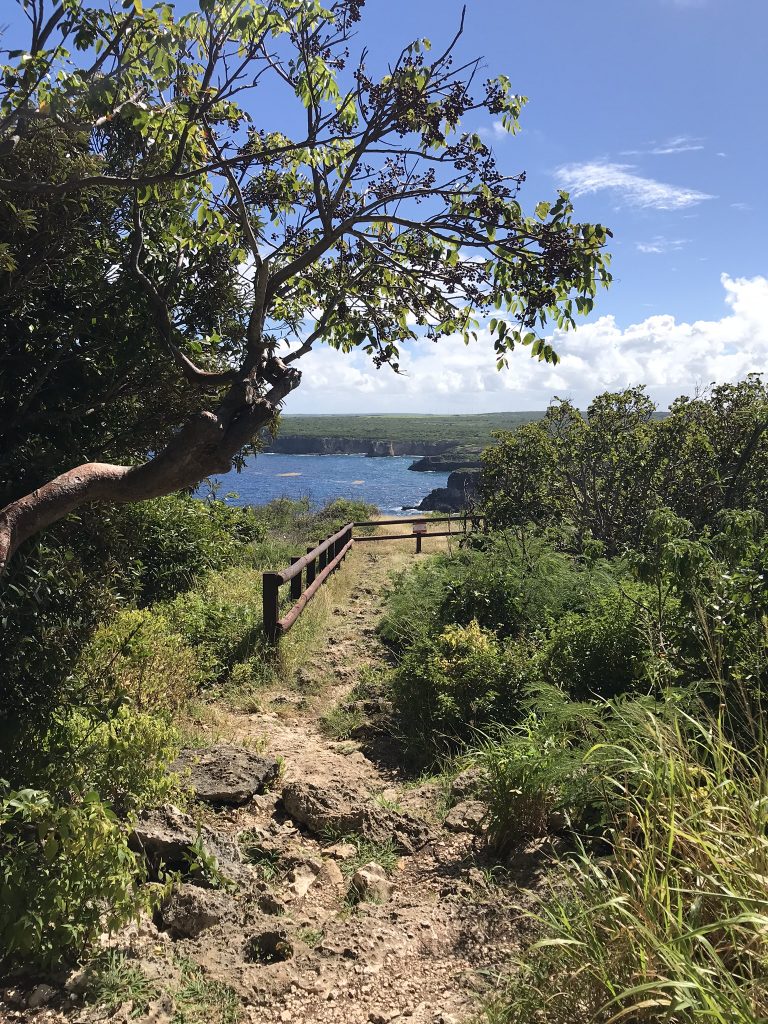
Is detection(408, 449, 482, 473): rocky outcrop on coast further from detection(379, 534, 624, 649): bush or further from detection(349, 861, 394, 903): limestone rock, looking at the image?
detection(349, 861, 394, 903): limestone rock

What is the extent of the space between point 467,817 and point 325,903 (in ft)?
3.27

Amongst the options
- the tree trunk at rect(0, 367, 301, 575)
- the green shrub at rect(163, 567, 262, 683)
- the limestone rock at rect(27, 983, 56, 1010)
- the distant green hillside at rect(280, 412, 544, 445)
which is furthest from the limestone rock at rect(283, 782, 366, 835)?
the distant green hillside at rect(280, 412, 544, 445)

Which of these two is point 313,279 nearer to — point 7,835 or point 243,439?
point 243,439

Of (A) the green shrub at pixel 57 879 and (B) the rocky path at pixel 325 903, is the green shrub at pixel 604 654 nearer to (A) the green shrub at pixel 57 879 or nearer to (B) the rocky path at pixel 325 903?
(B) the rocky path at pixel 325 903

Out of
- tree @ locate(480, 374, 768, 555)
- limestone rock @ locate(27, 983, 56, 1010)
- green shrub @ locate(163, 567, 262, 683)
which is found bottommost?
limestone rock @ locate(27, 983, 56, 1010)

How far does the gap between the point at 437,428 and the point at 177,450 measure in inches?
4664

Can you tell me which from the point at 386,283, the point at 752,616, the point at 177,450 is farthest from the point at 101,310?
the point at 752,616

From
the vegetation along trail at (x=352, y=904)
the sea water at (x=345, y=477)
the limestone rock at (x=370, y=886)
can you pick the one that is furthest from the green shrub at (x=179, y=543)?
the sea water at (x=345, y=477)

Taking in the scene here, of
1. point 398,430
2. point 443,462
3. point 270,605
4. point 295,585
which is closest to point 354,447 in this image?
point 398,430

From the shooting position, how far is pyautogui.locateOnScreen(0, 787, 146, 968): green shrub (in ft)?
8.73

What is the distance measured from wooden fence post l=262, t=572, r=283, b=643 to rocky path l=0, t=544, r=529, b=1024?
221cm

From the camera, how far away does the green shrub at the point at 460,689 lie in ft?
18.5

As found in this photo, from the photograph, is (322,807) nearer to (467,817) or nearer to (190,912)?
(467,817)

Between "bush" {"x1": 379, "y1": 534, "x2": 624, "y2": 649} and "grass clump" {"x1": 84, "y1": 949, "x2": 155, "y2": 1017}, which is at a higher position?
"bush" {"x1": 379, "y1": 534, "x2": 624, "y2": 649}
